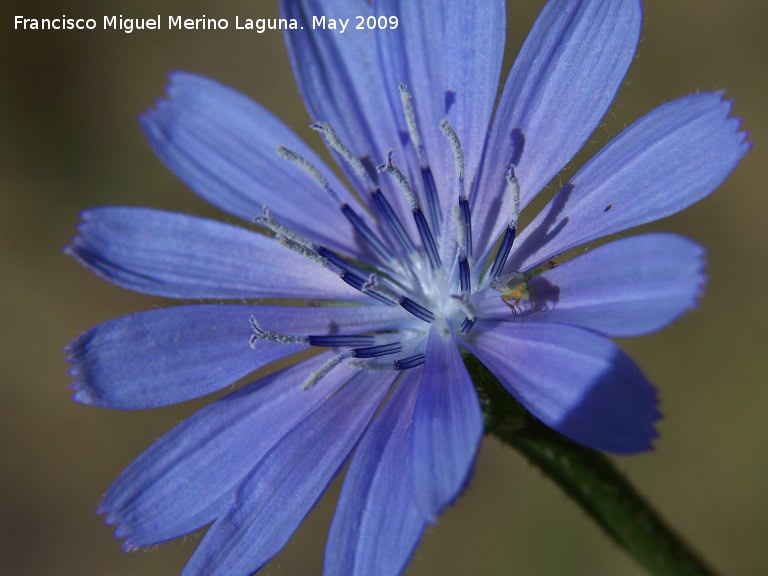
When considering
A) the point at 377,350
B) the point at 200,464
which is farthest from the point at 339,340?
the point at 200,464

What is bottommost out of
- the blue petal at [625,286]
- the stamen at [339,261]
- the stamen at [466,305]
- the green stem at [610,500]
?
the green stem at [610,500]

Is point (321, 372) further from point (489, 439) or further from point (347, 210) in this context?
point (489, 439)

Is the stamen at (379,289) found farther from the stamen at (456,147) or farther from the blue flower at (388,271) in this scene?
the stamen at (456,147)

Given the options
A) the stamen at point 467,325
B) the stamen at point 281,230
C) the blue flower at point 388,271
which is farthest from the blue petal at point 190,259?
the stamen at point 467,325

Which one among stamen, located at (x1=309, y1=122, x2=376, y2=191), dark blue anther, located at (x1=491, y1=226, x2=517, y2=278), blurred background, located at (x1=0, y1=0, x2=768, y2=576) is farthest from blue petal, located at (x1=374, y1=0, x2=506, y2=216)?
blurred background, located at (x1=0, y1=0, x2=768, y2=576)

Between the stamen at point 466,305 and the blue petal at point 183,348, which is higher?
the blue petal at point 183,348

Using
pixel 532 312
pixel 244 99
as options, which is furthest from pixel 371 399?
Result: pixel 244 99
